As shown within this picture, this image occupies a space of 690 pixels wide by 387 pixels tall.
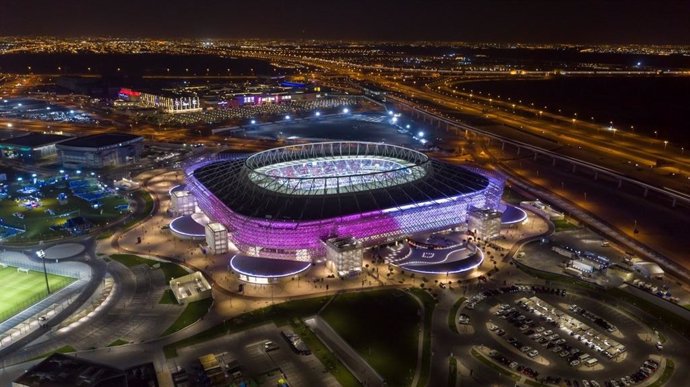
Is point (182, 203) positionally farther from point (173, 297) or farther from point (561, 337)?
point (561, 337)

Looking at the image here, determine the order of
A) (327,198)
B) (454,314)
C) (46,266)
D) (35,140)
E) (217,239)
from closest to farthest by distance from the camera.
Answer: (454,314) → (46,266) → (217,239) → (327,198) → (35,140)

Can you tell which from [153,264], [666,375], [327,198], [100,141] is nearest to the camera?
[666,375]

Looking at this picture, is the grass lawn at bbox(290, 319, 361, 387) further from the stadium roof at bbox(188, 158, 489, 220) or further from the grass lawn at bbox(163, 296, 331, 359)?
the stadium roof at bbox(188, 158, 489, 220)

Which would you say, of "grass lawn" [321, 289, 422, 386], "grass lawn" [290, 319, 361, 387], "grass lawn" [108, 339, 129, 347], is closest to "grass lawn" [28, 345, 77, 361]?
"grass lawn" [108, 339, 129, 347]

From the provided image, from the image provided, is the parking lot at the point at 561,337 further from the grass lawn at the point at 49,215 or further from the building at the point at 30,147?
the building at the point at 30,147

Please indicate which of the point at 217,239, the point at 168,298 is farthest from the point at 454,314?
the point at 217,239

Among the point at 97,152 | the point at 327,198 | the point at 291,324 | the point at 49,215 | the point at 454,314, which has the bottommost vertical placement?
the point at 49,215

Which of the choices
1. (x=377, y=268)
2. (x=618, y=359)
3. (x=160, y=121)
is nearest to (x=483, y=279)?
(x=377, y=268)
